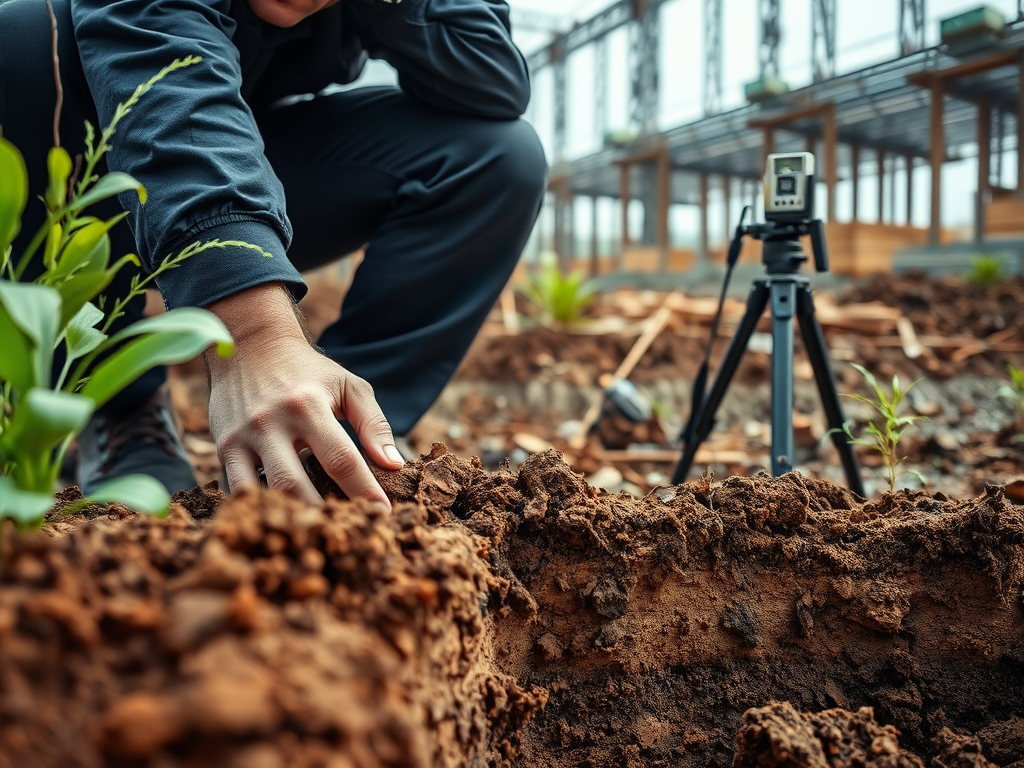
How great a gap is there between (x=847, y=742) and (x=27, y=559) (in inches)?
27.7

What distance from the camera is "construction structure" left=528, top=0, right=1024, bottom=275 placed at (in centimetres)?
729

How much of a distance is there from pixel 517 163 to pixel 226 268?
887 mm

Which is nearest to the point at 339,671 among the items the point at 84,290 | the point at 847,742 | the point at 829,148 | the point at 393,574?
the point at 393,574

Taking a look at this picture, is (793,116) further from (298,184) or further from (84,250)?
(84,250)

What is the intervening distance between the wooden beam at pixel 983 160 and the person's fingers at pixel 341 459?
8448 millimetres

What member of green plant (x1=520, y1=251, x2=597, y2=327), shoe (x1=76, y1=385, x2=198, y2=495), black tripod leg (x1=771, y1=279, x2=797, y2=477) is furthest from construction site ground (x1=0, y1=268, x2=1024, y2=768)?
green plant (x1=520, y1=251, x2=597, y2=327)

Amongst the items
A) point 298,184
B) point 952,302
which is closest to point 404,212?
point 298,184

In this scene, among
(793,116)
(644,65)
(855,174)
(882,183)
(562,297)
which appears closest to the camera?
(562,297)

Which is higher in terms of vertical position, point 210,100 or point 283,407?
point 210,100

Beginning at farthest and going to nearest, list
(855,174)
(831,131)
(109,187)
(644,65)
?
(644,65) → (855,174) → (831,131) → (109,187)

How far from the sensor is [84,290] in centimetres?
65

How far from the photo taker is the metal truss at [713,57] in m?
9.93

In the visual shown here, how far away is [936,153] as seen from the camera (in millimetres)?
7676

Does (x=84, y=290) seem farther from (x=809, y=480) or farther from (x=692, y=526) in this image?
(x=809, y=480)
